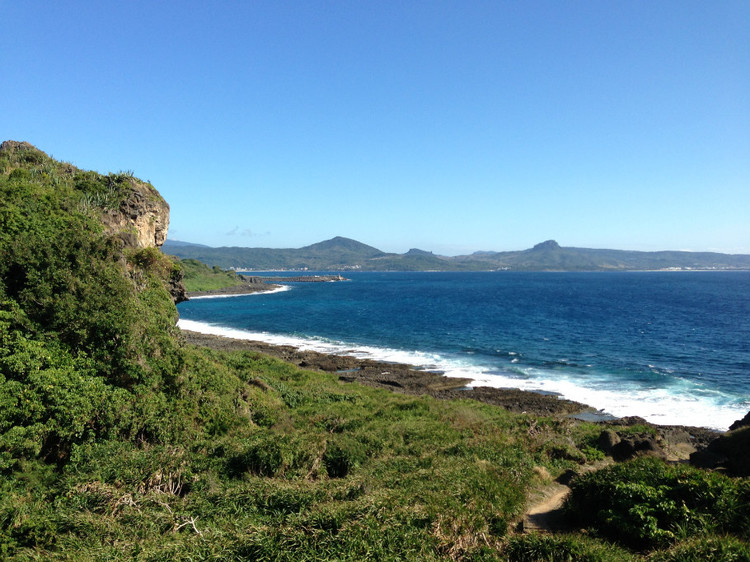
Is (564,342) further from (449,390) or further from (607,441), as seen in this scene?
(607,441)

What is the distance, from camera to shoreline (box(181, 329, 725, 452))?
2533cm

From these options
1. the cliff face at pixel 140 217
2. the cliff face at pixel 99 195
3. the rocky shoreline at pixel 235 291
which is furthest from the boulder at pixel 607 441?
the rocky shoreline at pixel 235 291

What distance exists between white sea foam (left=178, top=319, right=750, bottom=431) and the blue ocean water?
0.29ft

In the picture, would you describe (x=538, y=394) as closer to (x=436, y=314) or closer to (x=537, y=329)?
(x=537, y=329)

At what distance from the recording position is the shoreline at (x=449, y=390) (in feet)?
83.1

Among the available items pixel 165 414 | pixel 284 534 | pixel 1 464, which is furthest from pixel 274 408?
pixel 284 534

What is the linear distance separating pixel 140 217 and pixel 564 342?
4844cm

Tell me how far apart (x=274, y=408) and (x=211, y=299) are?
102 m

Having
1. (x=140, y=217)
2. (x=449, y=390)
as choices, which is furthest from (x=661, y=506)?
(x=140, y=217)

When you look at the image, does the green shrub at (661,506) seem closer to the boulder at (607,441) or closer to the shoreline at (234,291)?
the boulder at (607,441)

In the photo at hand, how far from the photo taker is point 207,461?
13312 mm

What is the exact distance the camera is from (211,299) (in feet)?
377

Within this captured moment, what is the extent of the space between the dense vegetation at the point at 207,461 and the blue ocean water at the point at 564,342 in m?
13.8

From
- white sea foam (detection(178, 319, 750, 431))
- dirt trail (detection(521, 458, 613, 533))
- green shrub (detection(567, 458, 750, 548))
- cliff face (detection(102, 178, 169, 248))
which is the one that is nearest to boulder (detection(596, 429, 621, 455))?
dirt trail (detection(521, 458, 613, 533))
